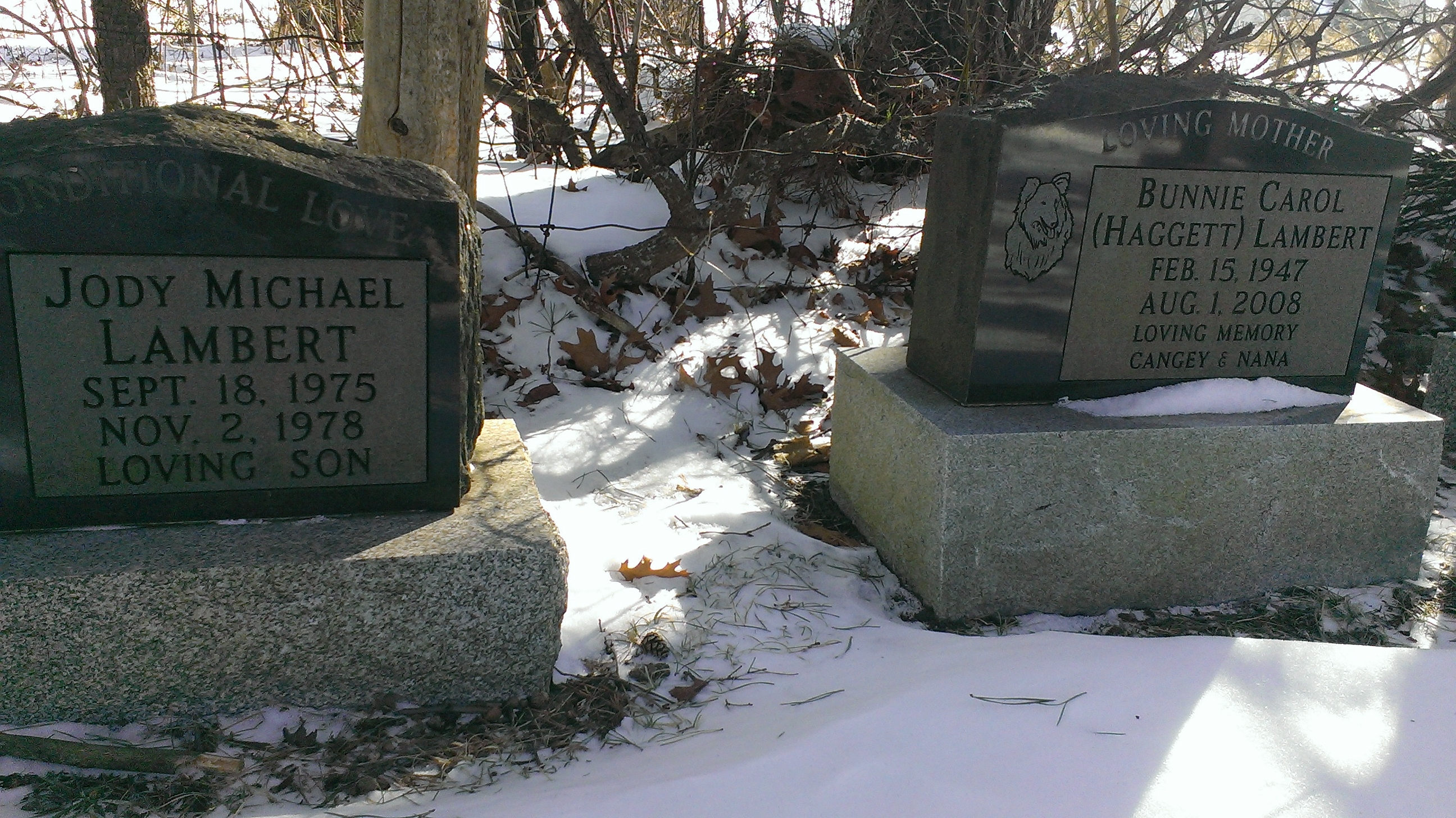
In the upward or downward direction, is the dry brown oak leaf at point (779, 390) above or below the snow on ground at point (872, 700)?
above

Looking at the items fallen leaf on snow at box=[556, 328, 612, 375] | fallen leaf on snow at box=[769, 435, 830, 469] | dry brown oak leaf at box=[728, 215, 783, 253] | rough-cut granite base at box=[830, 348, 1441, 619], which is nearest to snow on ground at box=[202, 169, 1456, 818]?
rough-cut granite base at box=[830, 348, 1441, 619]

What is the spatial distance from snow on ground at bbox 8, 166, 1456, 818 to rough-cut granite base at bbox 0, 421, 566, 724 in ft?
0.49

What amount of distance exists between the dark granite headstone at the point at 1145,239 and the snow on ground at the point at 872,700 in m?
0.92

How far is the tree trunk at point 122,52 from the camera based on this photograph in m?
5.91

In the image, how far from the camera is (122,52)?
19.7ft

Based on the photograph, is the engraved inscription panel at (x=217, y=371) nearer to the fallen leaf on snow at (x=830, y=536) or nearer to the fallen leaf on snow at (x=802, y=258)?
the fallen leaf on snow at (x=830, y=536)

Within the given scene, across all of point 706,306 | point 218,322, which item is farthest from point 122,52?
point 218,322

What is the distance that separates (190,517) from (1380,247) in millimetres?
3958

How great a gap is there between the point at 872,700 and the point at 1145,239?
1.87 metres

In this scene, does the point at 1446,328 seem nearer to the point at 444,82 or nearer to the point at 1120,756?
the point at 1120,756

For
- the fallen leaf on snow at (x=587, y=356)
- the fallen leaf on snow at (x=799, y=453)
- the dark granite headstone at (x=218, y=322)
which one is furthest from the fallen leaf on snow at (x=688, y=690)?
the fallen leaf on snow at (x=587, y=356)

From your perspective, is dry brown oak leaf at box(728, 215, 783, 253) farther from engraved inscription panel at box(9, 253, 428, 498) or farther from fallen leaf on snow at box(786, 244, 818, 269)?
engraved inscription panel at box(9, 253, 428, 498)

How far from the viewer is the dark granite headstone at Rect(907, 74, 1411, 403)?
10.9ft

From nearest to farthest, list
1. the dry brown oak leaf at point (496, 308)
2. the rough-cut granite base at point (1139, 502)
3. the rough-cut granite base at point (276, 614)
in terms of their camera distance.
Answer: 1. the rough-cut granite base at point (276, 614)
2. the rough-cut granite base at point (1139, 502)
3. the dry brown oak leaf at point (496, 308)
